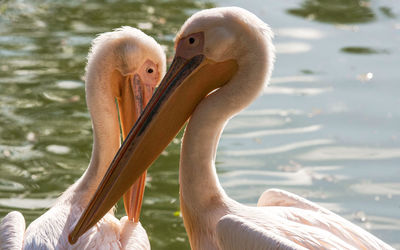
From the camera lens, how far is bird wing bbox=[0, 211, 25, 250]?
350cm

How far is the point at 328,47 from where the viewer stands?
859cm

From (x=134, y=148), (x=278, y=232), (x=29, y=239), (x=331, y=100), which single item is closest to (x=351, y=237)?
(x=278, y=232)

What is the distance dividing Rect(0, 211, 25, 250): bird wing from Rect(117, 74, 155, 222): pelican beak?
0.66m

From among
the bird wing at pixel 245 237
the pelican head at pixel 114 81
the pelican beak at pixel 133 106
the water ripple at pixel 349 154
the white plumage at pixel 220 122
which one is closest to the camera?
the bird wing at pixel 245 237

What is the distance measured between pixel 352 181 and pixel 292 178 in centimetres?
50

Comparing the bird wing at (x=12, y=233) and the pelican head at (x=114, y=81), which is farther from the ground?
Answer: the pelican head at (x=114, y=81)

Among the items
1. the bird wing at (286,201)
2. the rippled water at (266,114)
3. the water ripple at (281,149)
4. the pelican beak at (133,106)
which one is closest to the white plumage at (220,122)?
the bird wing at (286,201)

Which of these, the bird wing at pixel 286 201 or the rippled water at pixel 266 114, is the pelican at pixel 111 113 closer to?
the bird wing at pixel 286 201

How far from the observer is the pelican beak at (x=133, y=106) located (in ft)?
13.6

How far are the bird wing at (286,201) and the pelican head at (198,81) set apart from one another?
2.00 ft

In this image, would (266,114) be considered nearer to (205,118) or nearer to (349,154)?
(349,154)

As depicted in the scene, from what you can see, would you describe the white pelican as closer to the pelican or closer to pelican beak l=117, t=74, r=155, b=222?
the pelican

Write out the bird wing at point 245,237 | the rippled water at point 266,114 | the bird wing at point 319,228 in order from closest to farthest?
the bird wing at point 245,237, the bird wing at point 319,228, the rippled water at point 266,114

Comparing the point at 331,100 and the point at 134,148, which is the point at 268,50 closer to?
the point at 134,148
